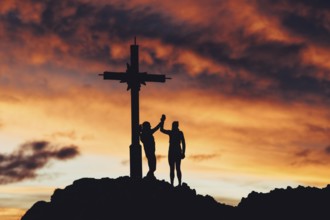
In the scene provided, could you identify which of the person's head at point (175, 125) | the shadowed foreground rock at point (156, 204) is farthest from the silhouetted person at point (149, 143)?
the shadowed foreground rock at point (156, 204)

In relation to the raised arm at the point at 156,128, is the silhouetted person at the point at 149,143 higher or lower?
lower

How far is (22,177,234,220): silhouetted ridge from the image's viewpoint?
2100cm

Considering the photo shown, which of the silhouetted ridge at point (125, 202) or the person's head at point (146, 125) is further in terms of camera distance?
the person's head at point (146, 125)

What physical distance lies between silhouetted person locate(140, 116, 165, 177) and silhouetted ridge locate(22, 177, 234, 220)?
76cm

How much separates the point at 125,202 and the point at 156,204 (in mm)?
1142

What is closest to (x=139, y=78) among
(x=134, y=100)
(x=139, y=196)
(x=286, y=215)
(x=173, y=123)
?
(x=134, y=100)

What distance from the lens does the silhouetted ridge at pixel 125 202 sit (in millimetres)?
21000

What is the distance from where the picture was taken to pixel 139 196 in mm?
21422

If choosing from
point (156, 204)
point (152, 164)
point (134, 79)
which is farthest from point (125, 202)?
point (134, 79)

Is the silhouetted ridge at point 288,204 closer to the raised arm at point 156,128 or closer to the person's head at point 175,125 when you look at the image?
the person's head at point 175,125

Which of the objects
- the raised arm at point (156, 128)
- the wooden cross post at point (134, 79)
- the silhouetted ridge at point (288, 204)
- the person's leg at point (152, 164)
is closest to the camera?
the raised arm at point (156, 128)

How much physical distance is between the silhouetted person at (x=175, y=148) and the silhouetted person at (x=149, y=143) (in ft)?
1.78

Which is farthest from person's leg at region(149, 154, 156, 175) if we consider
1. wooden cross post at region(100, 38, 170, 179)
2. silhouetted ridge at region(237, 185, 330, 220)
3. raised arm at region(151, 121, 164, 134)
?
silhouetted ridge at region(237, 185, 330, 220)

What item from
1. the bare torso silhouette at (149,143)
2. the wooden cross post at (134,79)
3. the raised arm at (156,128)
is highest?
the wooden cross post at (134,79)
